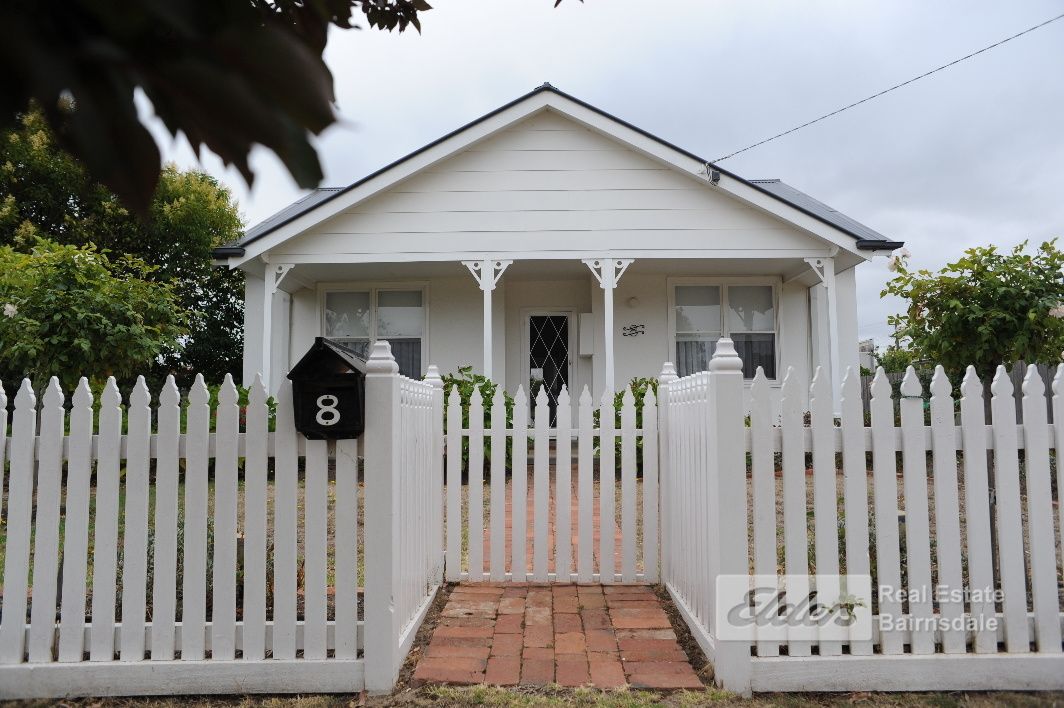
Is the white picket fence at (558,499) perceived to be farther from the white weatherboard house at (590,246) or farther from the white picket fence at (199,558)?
the white weatherboard house at (590,246)

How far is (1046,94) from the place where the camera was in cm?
795

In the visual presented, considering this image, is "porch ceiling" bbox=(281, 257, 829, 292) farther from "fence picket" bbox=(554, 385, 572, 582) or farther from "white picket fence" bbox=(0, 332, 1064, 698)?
"white picket fence" bbox=(0, 332, 1064, 698)

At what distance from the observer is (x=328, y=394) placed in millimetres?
2682

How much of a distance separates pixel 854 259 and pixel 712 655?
24.2ft

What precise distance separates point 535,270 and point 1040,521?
758 cm

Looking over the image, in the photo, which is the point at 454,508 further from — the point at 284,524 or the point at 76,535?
the point at 76,535

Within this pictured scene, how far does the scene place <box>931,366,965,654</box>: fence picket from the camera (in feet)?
9.13

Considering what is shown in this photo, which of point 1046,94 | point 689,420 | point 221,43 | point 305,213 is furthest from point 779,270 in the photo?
point 221,43

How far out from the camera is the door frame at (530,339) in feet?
33.5

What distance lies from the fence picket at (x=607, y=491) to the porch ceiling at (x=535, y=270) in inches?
202

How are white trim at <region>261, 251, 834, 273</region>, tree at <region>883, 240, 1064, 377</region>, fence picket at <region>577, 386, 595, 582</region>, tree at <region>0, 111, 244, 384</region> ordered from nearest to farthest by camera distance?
fence picket at <region>577, 386, 595, 582</region> < tree at <region>883, 240, 1064, 377</region> < white trim at <region>261, 251, 834, 273</region> < tree at <region>0, 111, 244, 384</region>

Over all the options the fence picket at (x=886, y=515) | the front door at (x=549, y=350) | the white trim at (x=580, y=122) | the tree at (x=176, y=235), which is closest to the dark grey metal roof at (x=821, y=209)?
the white trim at (x=580, y=122)

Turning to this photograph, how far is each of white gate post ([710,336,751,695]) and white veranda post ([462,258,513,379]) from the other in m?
5.92

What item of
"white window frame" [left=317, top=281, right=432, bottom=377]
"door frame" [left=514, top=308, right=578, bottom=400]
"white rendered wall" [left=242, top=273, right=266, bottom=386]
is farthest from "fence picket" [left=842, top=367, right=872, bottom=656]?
"white rendered wall" [left=242, top=273, right=266, bottom=386]
